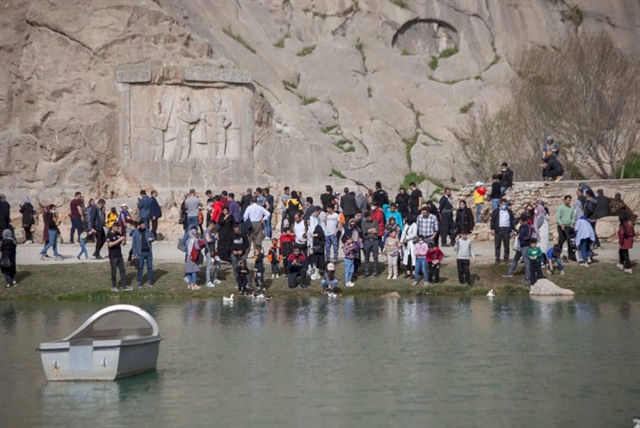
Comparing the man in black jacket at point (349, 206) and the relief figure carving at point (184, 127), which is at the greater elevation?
the relief figure carving at point (184, 127)

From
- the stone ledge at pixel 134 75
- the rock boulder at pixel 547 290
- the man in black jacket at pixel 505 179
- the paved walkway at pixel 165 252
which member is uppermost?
the stone ledge at pixel 134 75

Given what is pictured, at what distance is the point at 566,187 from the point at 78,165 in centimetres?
1729

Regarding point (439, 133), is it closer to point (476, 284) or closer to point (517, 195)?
point (517, 195)

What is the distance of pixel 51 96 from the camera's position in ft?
137

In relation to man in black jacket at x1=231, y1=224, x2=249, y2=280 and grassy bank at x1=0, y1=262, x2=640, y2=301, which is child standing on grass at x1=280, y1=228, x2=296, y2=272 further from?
man in black jacket at x1=231, y1=224, x2=249, y2=280

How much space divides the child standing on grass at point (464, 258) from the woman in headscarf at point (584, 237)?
295 cm

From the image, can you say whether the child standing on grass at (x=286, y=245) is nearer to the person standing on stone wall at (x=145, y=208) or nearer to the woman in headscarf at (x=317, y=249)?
the woman in headscarf at (x=317, y=249)

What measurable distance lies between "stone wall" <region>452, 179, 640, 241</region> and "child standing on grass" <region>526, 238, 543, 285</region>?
560 cm

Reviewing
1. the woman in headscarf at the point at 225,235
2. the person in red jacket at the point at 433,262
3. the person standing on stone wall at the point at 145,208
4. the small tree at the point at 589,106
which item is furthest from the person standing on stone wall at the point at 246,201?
the small tree at the point at 589,106

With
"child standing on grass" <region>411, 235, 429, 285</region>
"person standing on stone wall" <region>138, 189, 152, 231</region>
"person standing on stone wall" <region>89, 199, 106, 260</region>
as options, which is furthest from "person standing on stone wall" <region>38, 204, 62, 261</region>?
"child standing on grass" <region>411, 235, 429, 285</region>

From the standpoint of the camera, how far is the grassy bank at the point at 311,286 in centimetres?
2706

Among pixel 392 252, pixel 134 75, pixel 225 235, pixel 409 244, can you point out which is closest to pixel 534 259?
pixel 409 244

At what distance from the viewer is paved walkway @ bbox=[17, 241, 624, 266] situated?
97.9 feet

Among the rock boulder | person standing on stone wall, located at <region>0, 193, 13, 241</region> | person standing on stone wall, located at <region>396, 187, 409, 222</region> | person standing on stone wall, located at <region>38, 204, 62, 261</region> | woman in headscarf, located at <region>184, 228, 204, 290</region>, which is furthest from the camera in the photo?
person standing on stone wall, located at <region>396, 187, 409, 222</region>
